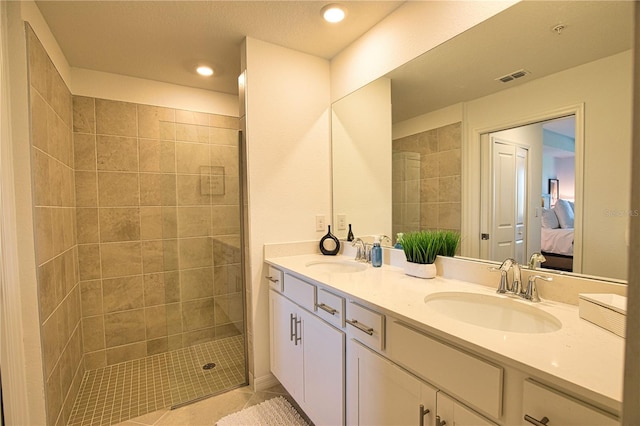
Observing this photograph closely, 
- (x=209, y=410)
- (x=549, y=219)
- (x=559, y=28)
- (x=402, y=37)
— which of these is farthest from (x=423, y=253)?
(x=209, y=410)

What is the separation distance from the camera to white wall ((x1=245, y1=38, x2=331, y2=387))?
1.98m

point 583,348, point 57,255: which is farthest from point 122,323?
point 583,348

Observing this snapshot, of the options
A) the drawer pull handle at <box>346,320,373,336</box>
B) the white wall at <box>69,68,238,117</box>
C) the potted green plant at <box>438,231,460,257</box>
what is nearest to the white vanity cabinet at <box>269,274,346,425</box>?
the drawer pull handle at <box>346,320,373,336</box>

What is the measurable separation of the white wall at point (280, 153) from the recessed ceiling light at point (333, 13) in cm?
45

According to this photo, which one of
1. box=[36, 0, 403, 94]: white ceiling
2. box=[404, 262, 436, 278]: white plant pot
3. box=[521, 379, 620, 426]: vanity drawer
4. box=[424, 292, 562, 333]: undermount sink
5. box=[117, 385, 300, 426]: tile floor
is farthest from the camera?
box=[117, 385, 300, 426]: tile floor

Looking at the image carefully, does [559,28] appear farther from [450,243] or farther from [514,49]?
[450,243]

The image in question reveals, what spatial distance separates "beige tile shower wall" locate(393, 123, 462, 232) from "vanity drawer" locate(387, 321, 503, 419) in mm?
747

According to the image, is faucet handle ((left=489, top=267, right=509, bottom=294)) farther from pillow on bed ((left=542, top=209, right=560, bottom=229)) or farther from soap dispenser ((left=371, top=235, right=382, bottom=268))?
soap dispenser ((left=371, top=235, right=382, bottom=268))

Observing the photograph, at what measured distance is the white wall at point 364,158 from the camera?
196cm

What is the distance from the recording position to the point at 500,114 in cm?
133

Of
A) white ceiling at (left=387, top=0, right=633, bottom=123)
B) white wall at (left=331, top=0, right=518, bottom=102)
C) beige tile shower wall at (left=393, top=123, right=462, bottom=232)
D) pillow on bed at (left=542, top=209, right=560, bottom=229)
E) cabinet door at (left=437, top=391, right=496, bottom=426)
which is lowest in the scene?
cabinet door at (left=437, top=391, right=496, bottom=426)

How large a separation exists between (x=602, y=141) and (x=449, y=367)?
0.94 meters

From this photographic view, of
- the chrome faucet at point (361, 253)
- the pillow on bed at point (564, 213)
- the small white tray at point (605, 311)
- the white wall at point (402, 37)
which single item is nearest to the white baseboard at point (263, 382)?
the chrome faucet at point (361, 253)

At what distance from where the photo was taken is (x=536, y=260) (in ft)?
3.85
